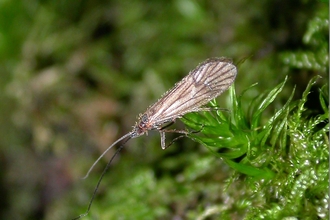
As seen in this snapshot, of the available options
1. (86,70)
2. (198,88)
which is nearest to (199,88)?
(198,88)

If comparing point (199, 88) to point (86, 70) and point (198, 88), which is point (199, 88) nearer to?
point (198, 88)

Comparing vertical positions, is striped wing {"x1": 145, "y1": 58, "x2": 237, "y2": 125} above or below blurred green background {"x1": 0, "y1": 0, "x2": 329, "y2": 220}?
below

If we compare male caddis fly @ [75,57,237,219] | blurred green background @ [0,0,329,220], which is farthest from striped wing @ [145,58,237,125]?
blurred green background @ [0,0,329,220]

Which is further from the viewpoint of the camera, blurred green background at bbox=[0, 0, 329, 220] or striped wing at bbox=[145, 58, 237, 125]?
blurred green background at bbox=[0, 0, 329, 220]

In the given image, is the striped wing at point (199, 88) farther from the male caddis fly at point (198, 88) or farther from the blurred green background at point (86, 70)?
the blurred green background at point (86, 70)

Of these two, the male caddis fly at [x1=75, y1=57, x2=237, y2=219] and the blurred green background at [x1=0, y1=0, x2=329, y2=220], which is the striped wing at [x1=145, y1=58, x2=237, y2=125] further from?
the blurred green background at [x1=0, y1=0, x2=329, y2=220]
